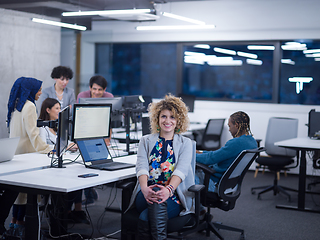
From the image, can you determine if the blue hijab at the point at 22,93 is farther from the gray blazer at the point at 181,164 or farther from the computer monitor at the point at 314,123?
the computer monitor at the point at 314,123

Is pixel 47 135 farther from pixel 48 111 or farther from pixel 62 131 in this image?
pixel 62 131

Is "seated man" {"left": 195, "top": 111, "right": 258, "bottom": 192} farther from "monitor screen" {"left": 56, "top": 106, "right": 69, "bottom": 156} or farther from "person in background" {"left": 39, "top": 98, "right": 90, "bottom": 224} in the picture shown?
"person in background" {"left": 39, "top": 98, "right": 90, "bottom": 224}

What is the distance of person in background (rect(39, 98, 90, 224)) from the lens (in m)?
3.73

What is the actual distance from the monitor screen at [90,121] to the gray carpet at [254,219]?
46cm

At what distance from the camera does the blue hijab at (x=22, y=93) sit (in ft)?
11.4

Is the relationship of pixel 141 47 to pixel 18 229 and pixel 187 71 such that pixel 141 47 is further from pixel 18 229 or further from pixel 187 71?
pixel 18 229

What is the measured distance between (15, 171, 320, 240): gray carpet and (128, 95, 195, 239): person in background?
623 mm

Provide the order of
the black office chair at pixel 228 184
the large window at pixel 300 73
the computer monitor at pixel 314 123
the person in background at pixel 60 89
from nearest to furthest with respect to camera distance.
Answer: the black office chair at pixel 228 184 → the person in background at pixel 60 89 → the computer monitor at pixel 314 123 → the large window at pixel 300 73

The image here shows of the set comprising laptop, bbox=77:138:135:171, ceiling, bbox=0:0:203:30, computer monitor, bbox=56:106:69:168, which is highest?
ceiling, bbox=0:0:203:30

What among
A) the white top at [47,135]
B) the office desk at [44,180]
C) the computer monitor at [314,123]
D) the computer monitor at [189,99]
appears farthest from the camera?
the computer monitor at [189,99]

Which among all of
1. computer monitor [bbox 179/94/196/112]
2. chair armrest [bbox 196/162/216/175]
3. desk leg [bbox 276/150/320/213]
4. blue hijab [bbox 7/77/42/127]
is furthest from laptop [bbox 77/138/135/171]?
computer monitor [bbox 179/94/196/112]

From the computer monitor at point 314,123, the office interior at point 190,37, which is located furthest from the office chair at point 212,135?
the computer monitor at point 314,123

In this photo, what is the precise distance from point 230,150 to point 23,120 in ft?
5.81

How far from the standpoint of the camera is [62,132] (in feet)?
9.93
